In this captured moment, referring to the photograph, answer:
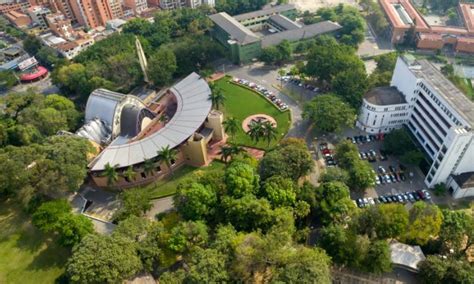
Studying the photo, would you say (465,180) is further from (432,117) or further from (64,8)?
(64,8)

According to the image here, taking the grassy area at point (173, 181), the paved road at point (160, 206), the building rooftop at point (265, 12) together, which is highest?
the building rooftop at point (265, 12)

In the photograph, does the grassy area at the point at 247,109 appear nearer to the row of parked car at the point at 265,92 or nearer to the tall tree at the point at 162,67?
the row of parked car at the point at 265,92

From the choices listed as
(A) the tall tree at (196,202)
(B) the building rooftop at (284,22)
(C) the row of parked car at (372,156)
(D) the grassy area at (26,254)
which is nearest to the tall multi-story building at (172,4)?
(B) the building rooftop at (284,22)

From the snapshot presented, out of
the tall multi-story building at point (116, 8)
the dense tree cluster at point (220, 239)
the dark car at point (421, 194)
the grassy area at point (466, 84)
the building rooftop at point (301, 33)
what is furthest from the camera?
the tall multi-story building at point (116, 8)

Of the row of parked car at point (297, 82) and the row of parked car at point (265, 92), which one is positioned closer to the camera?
the row of parked car at point (265, 92)

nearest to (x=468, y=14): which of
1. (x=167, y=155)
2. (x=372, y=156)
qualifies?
(x=372, y=156)
